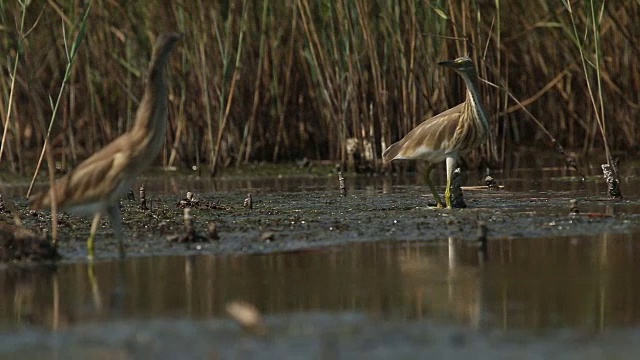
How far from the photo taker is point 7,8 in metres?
13.5

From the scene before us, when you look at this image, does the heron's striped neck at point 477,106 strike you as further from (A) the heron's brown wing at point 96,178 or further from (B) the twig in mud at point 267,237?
(A) the heron's brown wing at point 96,178

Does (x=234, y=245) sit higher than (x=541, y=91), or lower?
lower

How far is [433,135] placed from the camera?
1000 cm

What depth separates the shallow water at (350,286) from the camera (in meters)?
4.61

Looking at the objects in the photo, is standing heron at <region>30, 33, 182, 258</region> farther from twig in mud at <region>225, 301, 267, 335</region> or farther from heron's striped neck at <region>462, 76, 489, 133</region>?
heron's striped neck at <region>462, 76, 489, 133</region>

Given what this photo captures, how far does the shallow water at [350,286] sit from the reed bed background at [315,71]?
8.18ft

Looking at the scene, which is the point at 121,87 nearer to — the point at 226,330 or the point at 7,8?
the point at 7,8

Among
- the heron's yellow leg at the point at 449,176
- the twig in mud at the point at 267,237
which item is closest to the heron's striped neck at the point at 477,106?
the heron's yellow leg at the point at 449,176

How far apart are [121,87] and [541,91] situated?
4226 mm

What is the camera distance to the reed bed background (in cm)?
1188

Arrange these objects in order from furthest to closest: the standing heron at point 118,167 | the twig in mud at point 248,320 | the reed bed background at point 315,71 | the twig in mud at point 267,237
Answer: the reed bed background at point 315,71 → the twig in mud at point 267,237 → the standing heron at point 118,167 → the twig in mud at point 248,320

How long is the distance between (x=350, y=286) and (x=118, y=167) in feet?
5.12

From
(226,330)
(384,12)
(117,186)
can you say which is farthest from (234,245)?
(384,12)

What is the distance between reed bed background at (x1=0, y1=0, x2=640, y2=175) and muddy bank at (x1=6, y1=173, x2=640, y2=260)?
4.90 feet
